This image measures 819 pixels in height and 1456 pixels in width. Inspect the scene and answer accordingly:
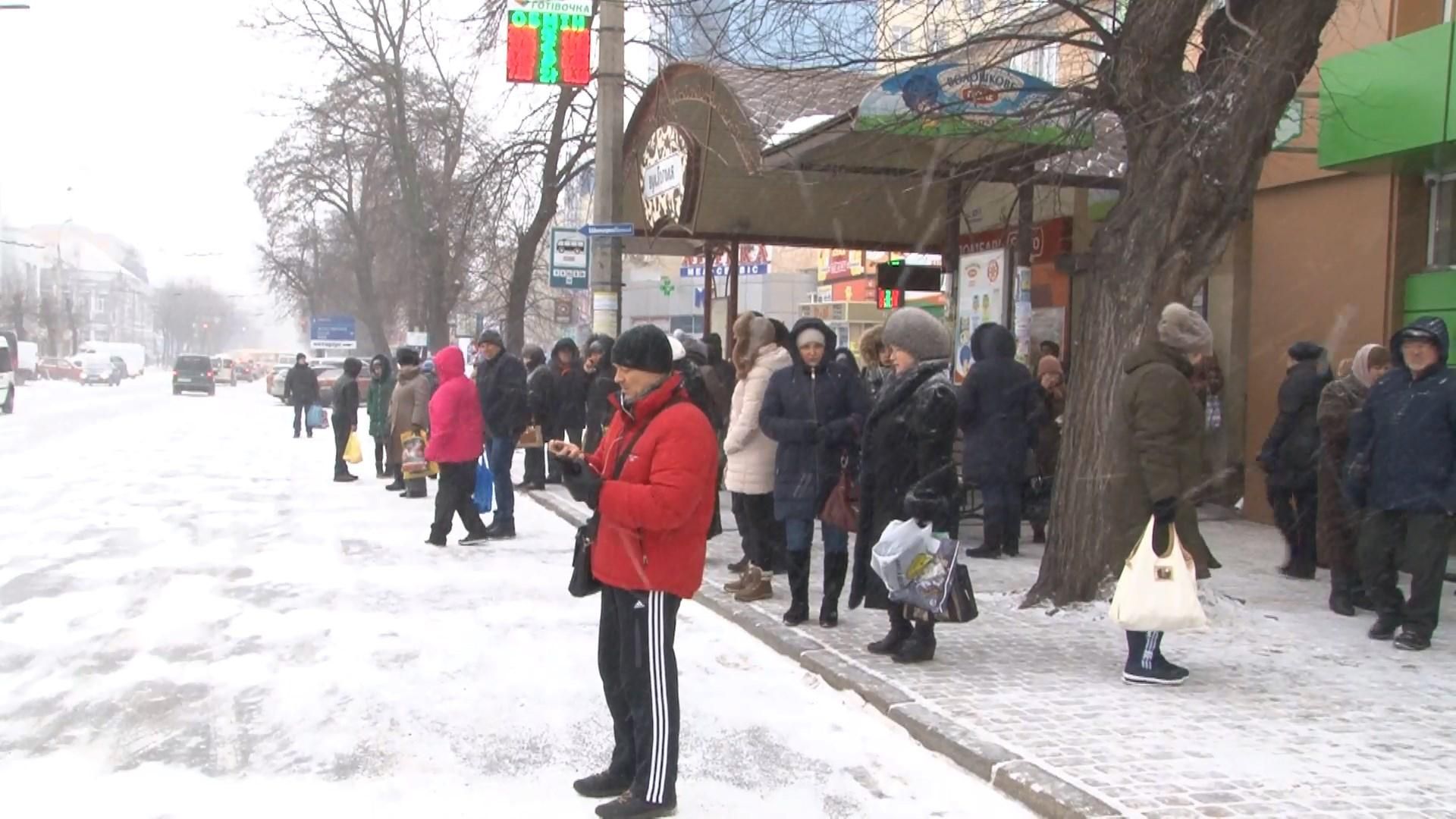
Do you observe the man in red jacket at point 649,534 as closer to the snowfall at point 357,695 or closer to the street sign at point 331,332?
the snowfall at point 357,695

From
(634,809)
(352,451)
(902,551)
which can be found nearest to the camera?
(634,809)

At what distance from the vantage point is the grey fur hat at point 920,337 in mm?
6176

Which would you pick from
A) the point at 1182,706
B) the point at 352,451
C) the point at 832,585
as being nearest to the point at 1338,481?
the point at 1182,706

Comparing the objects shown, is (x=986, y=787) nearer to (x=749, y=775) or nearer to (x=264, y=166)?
(x=749, y=775)

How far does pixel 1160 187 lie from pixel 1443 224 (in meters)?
4.90

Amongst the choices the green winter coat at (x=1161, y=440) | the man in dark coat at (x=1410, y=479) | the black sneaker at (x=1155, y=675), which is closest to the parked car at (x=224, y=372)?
the green winter coat at (x=1161, y=440)

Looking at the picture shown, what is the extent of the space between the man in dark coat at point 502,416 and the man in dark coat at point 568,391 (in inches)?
104

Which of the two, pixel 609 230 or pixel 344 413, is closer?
pixel 609 230

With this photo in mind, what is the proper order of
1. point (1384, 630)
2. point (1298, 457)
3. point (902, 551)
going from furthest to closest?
point (1298, 457), point (1384, 630), point (902, 551)

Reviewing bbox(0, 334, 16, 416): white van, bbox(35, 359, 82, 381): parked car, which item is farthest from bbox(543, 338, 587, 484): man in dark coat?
bbox(35, 359, 82, 381): parked car

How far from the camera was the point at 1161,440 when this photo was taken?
602 centimetres

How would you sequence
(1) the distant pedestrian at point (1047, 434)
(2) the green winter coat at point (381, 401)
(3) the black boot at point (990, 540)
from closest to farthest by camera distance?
(3) the black boot at point (990, 540) → (1) the distant pedestrian at point (1047, 434) → (2) the green winter coat at point (381, 401)

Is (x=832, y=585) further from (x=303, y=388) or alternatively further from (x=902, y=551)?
(x=303, y=388)

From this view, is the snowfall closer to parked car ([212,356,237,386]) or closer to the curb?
the curb
